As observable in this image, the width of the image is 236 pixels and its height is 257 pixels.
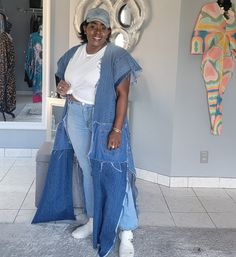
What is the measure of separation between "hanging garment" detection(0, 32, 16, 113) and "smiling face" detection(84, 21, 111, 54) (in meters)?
2.23

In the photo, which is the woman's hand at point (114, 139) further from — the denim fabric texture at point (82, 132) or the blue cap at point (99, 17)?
the blue cap at point (99, 17)

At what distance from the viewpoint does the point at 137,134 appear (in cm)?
343

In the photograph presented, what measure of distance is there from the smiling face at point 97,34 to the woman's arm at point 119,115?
0.80 ft

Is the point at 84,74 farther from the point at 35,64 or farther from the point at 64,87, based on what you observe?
the point at 35,64

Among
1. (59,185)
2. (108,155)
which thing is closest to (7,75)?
(59,185)

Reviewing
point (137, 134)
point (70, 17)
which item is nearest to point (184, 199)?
point (137, 134)

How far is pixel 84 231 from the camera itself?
7.77ft

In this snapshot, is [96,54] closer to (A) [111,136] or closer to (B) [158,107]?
(A) [111,136]

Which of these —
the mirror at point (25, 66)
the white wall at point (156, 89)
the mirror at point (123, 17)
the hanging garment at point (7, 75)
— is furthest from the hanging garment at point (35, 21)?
the mirror at point (123, 17)

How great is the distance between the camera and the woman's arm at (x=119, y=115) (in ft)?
6.64

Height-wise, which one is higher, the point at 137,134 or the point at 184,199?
the point at 137,134

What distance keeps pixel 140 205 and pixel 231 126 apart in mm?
Result: 1047

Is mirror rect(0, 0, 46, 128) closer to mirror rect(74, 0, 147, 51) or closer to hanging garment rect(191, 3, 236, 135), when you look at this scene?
mirror rect(74, 0, 147, 51)

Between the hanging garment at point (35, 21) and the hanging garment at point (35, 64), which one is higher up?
the hanging garment at point (35, 21)
